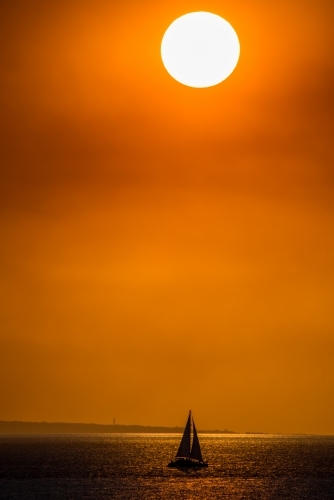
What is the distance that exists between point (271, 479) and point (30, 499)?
213 feet

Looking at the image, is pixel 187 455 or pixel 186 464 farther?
pixel 187 455

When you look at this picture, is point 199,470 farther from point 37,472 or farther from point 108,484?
point 108,484

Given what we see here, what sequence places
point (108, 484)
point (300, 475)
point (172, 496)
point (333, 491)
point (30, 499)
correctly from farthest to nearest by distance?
point (300, 475), point (108, 484), point (333, 491), point (172, 496), point (30, 499)

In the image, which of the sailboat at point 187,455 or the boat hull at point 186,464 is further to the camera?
the boat hull at point 186,464

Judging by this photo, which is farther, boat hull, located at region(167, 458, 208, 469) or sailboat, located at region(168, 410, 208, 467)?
boat hull, located at region(167, 458, 208, 469)

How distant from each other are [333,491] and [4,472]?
262 ft

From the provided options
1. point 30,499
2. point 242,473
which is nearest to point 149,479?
point 242,473

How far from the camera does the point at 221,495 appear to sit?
409ft

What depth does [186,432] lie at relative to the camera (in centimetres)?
18512

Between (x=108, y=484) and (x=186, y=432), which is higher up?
(x=186, y=432)

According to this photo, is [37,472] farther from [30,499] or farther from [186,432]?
[30,499]

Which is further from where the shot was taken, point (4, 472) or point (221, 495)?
point (4, 472)

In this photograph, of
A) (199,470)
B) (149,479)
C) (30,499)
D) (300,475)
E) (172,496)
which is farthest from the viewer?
(199,470)

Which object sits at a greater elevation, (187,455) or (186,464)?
(187,455)
